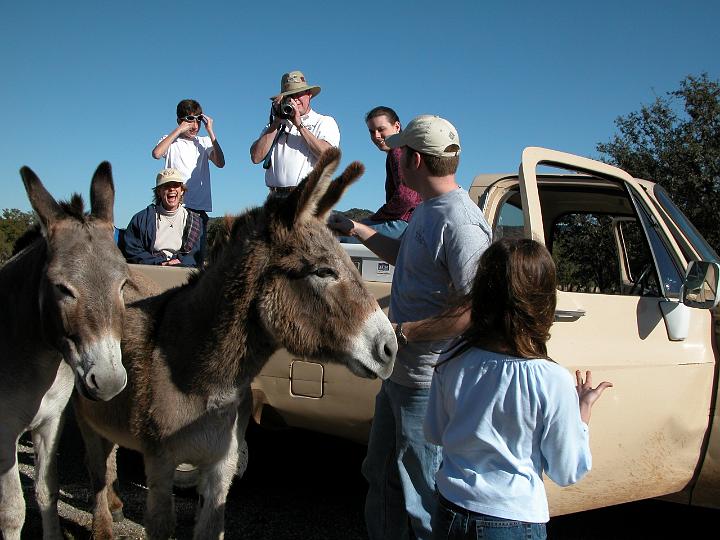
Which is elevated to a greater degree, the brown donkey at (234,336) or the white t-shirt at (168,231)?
the white t-shirt at (168,231)

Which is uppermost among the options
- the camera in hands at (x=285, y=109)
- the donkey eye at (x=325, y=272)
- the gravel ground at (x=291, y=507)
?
the camera in hands at (x=285, y=109)

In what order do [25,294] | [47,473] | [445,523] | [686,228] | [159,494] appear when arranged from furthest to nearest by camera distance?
[686,228]
[47,473]
[25,294]
[159,494]
[445,523]

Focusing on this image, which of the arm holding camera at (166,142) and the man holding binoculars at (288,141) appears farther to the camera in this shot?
the arm holding camera at (166,142)

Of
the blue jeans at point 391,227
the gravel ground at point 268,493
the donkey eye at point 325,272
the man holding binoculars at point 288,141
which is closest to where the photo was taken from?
the donkey eye at point 325,272

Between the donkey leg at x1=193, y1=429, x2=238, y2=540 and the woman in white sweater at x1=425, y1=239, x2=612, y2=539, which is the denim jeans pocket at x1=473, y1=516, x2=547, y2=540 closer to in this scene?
the woman in white sweater at x1=425, y1=239, x2=612, y2=539

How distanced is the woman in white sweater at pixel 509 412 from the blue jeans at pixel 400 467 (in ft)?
Answer: 2.08

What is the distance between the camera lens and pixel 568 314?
3.32 meters

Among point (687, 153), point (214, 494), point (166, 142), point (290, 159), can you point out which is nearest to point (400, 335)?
point (214, 494)

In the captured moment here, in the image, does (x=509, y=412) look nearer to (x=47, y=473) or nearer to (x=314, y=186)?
(x=314, y=186)

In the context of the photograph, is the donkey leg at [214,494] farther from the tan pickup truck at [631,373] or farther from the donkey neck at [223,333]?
the tan pickup truck at [631,373]

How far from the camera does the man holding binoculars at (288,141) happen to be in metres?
5.19

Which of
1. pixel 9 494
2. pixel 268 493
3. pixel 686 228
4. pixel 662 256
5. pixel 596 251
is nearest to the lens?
pixel 9 494

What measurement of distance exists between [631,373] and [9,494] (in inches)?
135

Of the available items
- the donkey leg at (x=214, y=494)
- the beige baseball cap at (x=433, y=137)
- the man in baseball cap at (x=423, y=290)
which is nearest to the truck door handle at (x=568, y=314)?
the man in baseball cap at (x=423, y=290)
